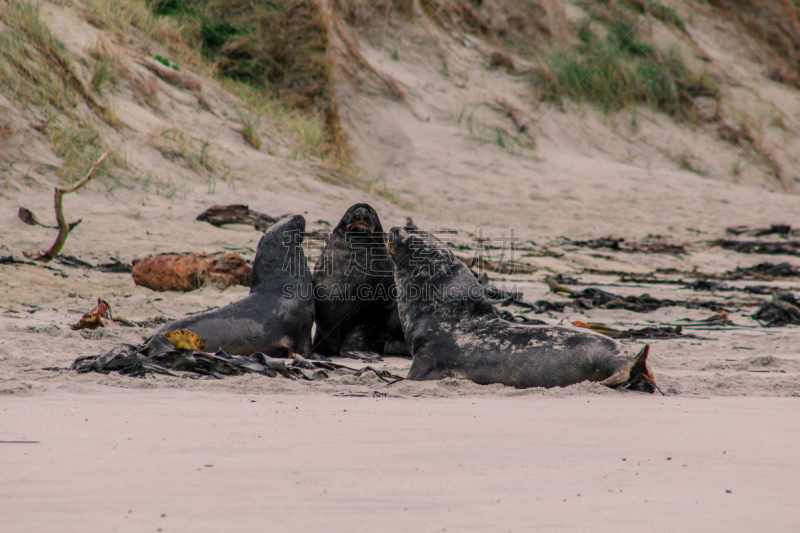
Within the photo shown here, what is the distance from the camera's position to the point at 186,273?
6.42m

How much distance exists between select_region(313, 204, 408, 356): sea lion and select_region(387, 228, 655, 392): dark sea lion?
71 centimetres

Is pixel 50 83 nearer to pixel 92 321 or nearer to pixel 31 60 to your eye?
pixel 31 60

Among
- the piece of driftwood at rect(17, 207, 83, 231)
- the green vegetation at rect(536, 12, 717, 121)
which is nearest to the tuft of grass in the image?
the piece of driftwood at rect(17, 207, 83, 231)

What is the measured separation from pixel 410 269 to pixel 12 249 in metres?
4.26

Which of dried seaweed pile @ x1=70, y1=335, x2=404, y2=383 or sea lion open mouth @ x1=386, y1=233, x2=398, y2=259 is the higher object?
sea lion open mouth @ x1=386, y1=233, x2=398, y2=259

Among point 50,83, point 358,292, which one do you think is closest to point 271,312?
point 358,292

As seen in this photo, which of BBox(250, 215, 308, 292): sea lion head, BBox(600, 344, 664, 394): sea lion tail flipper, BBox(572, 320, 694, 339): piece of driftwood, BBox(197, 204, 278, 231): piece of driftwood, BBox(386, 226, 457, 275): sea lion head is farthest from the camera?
BBox(197, 204, 278, 231): piece of driftwood

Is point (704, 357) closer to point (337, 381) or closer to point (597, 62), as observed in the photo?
point (337, 381)

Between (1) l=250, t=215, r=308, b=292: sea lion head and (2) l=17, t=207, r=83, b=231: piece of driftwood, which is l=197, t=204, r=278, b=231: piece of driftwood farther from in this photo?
(1) l=250, t=215, r=308, b=292: sea lion head

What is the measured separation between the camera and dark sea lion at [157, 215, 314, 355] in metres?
4.64

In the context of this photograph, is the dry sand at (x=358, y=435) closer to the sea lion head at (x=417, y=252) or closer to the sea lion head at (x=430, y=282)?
the sea lion head at (x=430, y=282)

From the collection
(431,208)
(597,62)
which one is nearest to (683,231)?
(431,208)

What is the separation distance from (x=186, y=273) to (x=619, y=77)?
1331cm

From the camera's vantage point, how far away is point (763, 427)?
8.52ft
